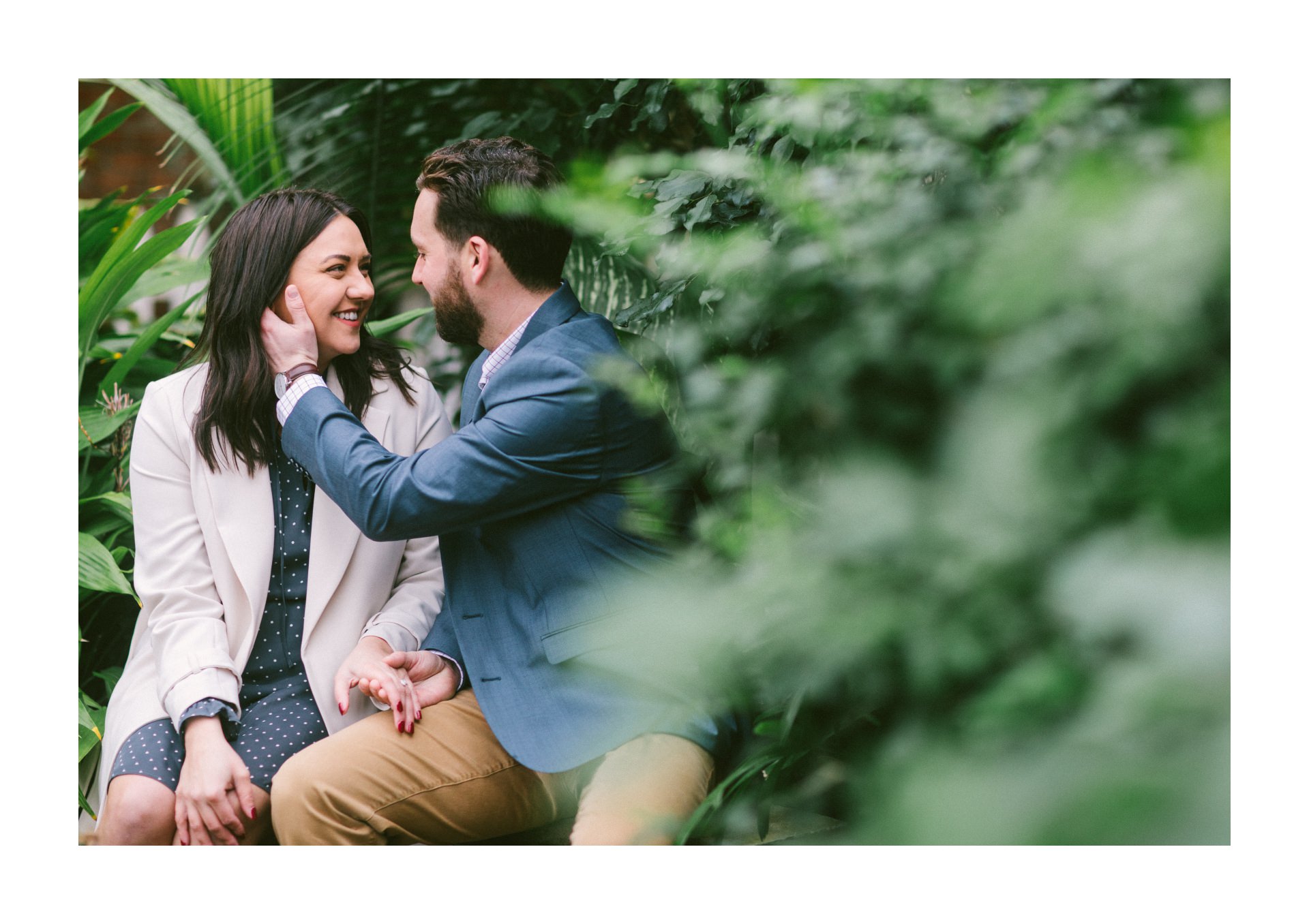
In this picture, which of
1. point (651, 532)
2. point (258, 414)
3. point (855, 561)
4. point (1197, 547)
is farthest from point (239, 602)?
point (1197, 547)

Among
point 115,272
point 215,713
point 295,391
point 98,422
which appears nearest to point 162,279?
point 115,272

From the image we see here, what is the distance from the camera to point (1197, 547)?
76cm

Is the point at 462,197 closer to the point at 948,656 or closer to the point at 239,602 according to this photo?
A: the point at 239,602

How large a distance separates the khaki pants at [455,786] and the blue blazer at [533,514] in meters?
0.07

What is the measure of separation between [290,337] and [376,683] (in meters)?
0.74

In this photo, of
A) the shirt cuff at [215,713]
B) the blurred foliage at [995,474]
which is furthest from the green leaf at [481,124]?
the blurred foliage at [995,474]

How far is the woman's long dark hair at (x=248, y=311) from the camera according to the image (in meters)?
2.26

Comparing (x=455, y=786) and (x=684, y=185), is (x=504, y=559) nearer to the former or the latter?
(x=455, y=786)

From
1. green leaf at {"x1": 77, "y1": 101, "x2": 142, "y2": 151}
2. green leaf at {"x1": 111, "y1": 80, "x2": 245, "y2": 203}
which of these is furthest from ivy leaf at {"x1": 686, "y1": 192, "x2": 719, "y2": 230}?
green leaf at {"x1": 77, "y1": 101, "x2": 142, "y2": 151}

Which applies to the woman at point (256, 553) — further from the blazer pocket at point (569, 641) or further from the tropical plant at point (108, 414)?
the tropical plant at point (108, 414)

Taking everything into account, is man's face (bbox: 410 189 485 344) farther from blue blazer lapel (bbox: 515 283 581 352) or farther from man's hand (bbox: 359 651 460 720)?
man's hand (bbox: 359 651 460 720)

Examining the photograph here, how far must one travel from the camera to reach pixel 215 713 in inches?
81.8

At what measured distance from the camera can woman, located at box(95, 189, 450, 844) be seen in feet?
7.08

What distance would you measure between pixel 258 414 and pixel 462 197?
0.65 metres
